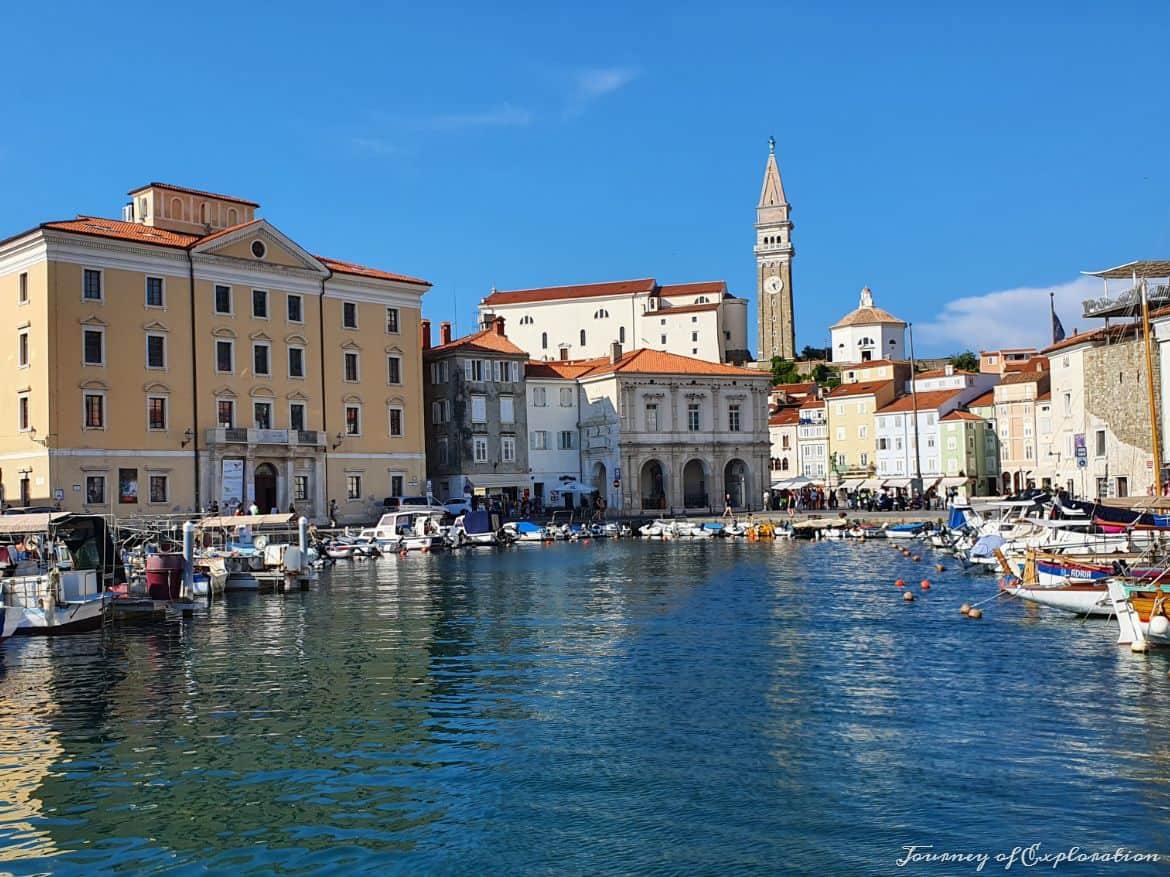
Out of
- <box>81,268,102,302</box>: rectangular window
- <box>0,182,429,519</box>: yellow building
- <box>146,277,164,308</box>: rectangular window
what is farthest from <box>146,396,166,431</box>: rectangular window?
<box>81,268,102,302</box>: rectangular window

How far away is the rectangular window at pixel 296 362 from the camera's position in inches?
2275

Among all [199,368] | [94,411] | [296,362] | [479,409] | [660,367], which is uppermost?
[660,367]

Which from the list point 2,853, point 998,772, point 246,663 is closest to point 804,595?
point 246,663

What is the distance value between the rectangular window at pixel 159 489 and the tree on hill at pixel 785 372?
88.3 meters

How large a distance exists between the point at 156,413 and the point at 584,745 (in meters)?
41.4

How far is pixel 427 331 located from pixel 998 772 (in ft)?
205

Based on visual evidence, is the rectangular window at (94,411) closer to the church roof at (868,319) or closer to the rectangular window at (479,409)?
the rectangular window at (479,409)

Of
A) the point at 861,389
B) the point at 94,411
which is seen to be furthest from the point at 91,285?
the point at 861,389

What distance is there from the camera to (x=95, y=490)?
4984 centimetres

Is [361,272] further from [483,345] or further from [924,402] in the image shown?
[924,402]

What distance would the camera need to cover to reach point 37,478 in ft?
160

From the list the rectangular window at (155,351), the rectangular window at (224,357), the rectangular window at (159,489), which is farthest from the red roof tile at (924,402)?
the rectangular window at (159,489)

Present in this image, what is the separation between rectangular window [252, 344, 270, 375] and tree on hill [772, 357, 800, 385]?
271 feet

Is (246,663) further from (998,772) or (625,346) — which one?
(625,346)
